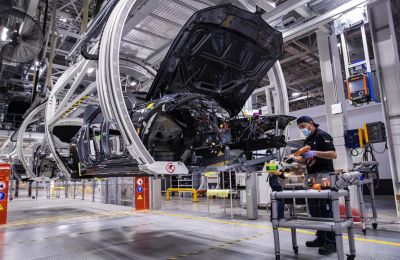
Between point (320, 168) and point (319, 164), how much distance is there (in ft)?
0.17

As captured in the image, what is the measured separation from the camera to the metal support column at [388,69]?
5895mm

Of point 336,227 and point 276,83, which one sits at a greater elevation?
point 276,83

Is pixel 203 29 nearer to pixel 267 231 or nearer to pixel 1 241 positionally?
pixel 267 231

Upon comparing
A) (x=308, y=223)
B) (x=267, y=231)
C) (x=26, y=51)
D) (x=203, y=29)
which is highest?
(x=26, y=51)

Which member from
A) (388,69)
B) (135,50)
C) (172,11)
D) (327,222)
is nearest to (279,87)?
(327,222)

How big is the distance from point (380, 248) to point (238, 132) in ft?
7.49

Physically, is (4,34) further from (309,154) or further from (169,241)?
(309,154)

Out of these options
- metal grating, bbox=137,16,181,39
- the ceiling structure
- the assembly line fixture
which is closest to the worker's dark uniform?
the assembly line fixture

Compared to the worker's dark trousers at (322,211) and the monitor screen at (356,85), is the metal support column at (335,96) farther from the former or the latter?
the worker's dark trousers at (322,211)

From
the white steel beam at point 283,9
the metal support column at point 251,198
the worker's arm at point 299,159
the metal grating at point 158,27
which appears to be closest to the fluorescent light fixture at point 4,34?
the metal grating at point 158,27

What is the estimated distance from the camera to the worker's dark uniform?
142 inches

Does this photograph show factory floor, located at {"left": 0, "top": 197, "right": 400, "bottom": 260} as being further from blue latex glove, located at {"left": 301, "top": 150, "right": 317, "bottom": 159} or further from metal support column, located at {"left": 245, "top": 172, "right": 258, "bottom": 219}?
blue latex glove, located at {"left": 301, "top": 150, "right": 317, "bottom": 159}

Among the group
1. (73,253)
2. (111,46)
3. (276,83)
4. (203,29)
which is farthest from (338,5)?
(73,253)

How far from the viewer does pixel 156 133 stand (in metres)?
3.42
